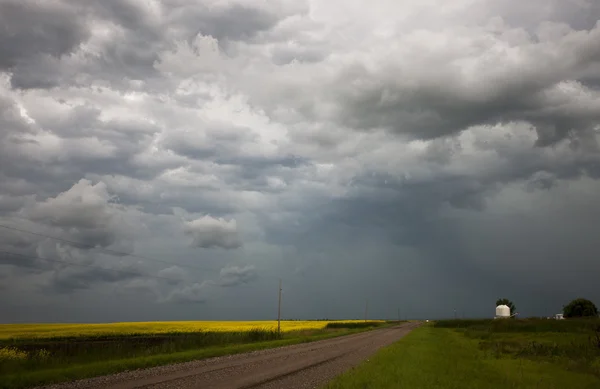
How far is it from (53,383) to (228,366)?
835 cm

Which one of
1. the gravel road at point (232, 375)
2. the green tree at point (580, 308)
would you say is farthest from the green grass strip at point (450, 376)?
the green tree at point (580, 308)

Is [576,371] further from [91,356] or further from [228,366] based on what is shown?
[91,356]

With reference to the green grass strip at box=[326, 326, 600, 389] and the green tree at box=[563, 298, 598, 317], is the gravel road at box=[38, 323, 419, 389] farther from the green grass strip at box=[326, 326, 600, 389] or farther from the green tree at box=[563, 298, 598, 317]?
the green tree at box=[563, 298, 598, 317]

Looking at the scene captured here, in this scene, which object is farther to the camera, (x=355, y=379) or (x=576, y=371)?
(x=576, y=371)

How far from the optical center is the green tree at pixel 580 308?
431ft

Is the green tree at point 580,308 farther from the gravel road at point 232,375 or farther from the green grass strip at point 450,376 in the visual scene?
the gravel road at point 232,375

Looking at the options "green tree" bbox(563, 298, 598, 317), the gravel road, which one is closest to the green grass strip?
the gravel road

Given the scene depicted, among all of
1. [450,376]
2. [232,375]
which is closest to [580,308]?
[450,376]

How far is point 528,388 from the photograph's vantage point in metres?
19.7

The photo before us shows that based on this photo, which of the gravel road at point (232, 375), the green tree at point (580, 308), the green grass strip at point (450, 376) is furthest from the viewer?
the green tree at point (580, 308)

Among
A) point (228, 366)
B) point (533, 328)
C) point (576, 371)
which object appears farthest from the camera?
point (533, 328)

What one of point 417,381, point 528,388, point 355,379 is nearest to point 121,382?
point 355,379

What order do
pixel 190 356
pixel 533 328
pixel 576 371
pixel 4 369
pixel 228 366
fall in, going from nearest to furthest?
pixel 4 369
pixel 228 366
pixel 576 371
pixel 190 356
pixel 533 328

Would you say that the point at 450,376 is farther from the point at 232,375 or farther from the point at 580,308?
the point at 580,308
